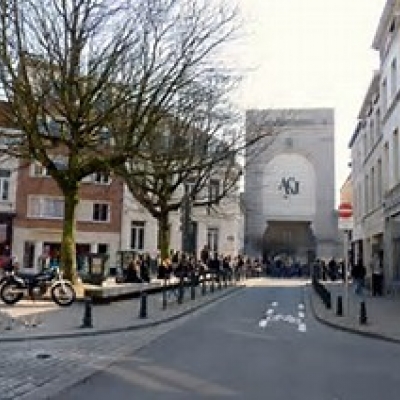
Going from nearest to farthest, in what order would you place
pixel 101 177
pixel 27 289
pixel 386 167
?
pixel 27 289 → pixel 386 167 → pixel 101 177

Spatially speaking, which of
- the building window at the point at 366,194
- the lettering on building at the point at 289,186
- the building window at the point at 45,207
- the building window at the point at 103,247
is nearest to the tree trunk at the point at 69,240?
the building window at the point at 366,194

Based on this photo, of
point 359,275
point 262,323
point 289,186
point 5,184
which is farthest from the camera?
point 289,186

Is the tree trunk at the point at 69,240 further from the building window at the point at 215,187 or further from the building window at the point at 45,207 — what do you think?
the building window at the point at 45,207

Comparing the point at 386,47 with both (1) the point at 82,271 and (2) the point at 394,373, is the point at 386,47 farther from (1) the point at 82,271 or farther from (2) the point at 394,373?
(2) the point at 394,373

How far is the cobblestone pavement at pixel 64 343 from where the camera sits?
861cm

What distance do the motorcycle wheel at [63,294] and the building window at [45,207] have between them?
3440 cm

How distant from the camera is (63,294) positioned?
762 inches

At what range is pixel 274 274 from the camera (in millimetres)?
60062

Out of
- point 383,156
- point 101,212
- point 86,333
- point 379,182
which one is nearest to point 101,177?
point 383,156

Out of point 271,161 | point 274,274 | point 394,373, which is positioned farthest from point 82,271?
point 271,161

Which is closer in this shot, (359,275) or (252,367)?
(252,367)

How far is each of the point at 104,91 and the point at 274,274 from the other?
134 feet

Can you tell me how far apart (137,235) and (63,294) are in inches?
1522

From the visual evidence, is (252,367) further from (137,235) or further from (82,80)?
(137,235)
